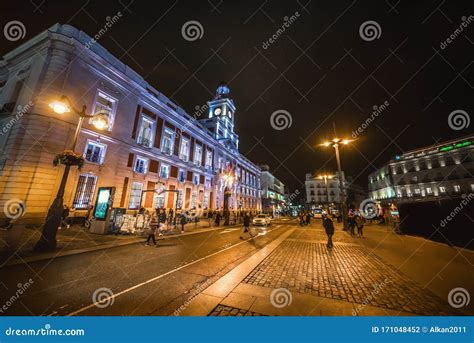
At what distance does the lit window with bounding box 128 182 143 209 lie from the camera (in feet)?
65.6

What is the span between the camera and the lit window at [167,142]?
81.1 feet

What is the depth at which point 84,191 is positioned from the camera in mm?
15594

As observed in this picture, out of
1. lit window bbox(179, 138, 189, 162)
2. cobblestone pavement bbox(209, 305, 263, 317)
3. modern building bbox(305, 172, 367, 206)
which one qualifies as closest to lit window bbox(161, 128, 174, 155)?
lit window bbox(179, 138, 189, 162)

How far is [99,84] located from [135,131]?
5.30 meters

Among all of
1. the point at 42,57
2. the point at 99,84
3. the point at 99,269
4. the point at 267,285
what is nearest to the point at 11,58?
the point at 42,57

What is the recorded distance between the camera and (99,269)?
227 inches

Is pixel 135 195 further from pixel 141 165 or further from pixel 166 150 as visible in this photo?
pixel 166 150

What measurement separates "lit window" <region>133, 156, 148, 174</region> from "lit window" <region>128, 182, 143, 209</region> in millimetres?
1573

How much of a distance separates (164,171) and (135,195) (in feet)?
17.6

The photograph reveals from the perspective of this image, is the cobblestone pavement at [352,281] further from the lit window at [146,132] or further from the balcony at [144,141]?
the lit window at [146,132]

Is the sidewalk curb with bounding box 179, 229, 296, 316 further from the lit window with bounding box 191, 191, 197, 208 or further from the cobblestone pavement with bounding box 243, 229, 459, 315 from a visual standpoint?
the lit window with bounding box 191, 191, 197, 208

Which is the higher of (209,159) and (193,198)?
(209,159)

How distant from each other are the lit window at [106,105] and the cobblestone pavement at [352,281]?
64.8 feet

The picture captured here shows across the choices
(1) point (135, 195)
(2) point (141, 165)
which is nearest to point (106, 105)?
(2) point (141, 165)
